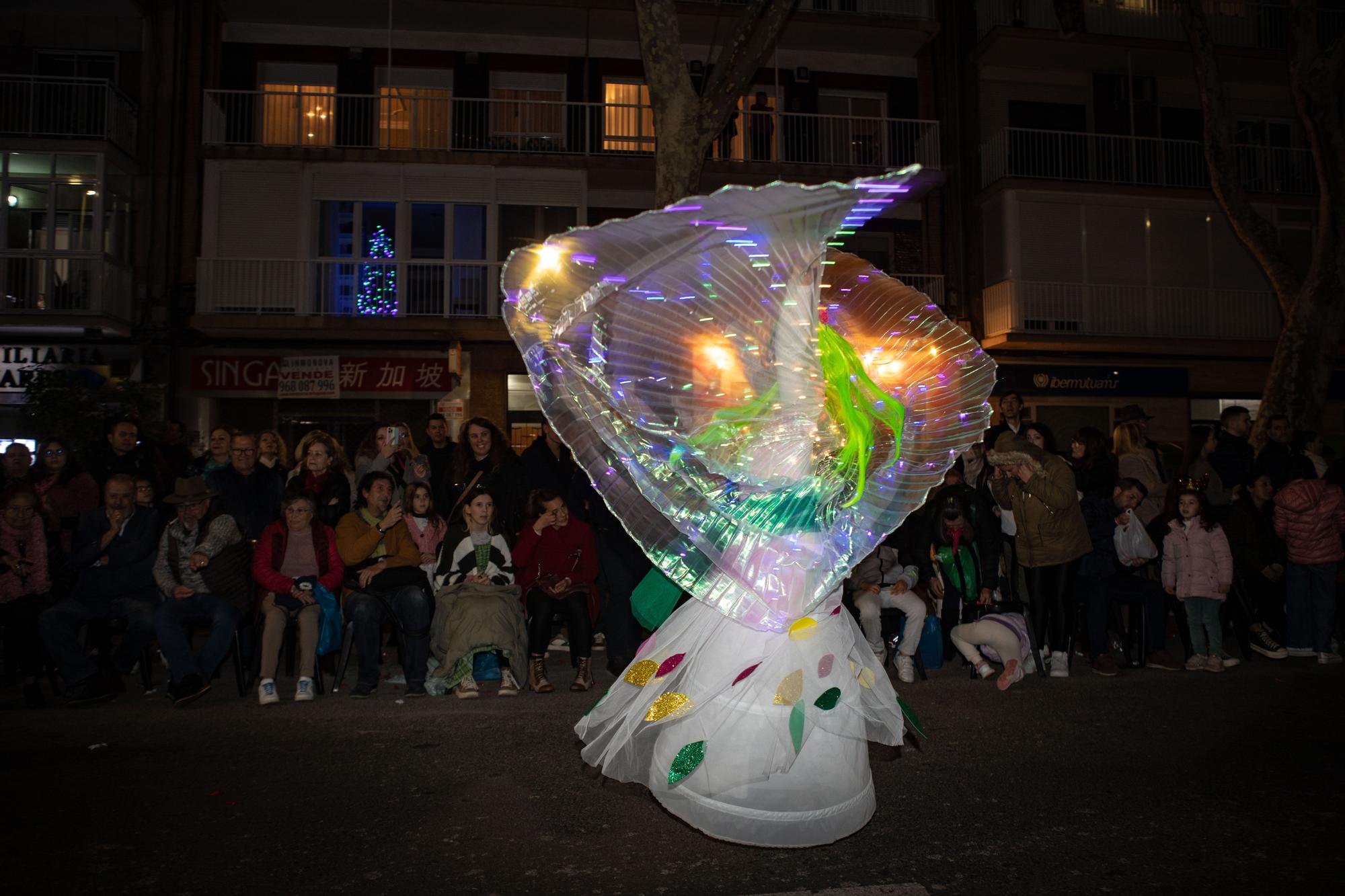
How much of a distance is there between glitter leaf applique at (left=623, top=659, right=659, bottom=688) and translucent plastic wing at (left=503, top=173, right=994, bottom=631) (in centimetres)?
43

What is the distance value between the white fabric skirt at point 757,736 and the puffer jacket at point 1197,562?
465 cm

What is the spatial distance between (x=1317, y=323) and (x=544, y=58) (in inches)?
555

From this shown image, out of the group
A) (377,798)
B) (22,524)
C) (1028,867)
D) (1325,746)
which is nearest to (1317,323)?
(1325,746)

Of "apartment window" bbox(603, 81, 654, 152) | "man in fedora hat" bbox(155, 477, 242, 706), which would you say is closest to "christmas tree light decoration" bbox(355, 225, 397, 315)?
"apartment window" bbox(603, 81, 654, 152)

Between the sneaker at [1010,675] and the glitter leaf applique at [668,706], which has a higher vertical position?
the glitter leaf applique at [668,706]

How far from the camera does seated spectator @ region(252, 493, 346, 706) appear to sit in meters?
6.59

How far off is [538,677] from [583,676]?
315 mm

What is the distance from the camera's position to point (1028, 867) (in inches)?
146

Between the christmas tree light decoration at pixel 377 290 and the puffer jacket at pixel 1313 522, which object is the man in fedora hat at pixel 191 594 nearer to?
the puffer jacket at pixel 1313 522

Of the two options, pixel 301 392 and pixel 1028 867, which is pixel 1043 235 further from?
pixel 1028 867

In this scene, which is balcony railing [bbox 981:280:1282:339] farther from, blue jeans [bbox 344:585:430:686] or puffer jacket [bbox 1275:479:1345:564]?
blue jeans [bbox 344:585:430:686]

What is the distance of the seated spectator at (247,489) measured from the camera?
25.2 ft

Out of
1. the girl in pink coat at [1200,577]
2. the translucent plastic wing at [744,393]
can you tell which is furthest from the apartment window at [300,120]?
the translucent plastic wing at [744,393]

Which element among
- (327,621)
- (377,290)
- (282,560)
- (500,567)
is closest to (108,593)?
(282,560)
